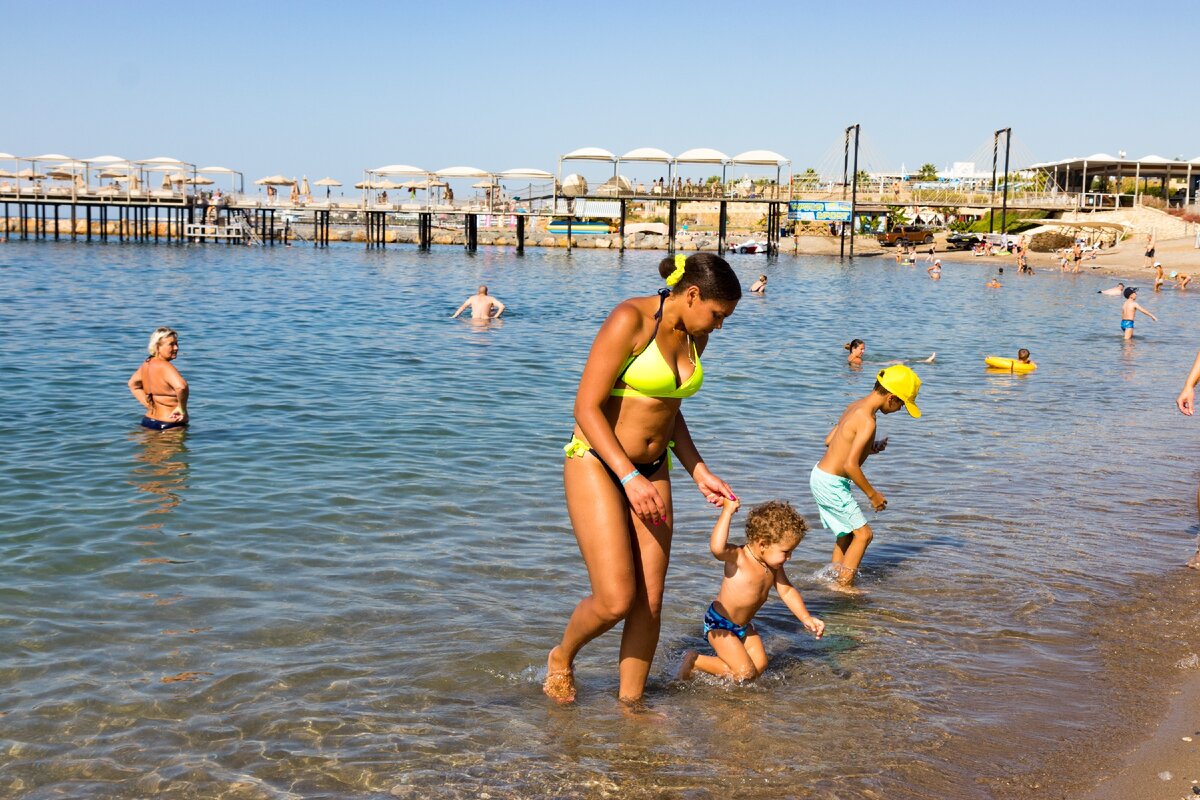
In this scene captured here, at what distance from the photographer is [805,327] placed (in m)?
26.5

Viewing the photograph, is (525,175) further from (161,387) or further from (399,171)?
(161,387)

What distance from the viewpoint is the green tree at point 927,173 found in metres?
104

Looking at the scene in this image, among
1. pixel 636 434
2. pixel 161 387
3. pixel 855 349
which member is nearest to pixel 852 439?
pixel 636 434

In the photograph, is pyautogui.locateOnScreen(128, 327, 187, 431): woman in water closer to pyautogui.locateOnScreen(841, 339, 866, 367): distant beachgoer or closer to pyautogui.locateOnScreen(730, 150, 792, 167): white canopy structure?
pyautogui.locateOnScreen(841, 339, 866, 367): distant beachgoer

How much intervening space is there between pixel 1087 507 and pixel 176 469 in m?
7.49

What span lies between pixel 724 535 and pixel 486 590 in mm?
2105

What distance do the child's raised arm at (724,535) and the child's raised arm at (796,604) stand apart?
25cm

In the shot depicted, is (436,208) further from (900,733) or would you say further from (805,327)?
(900,733)

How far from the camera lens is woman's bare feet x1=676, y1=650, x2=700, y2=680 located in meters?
5.23

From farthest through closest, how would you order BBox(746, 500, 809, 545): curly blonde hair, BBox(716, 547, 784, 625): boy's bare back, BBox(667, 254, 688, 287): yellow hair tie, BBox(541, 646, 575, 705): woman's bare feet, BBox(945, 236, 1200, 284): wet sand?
1. BBox(945, 236, 1200, 284): wet sand
2. BBox(716, 547, 784, 625): boy's bare back
3. BBox(746, 500, 809, 545): curly blonde hair
4. BBox(541, 646, 575, 705): woman's bare feet
5. BBox(667, 254, 688, 287): yellow hair tie

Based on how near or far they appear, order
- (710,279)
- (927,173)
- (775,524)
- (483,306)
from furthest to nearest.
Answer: (927,173), (483,306), (775,524), (710,279)

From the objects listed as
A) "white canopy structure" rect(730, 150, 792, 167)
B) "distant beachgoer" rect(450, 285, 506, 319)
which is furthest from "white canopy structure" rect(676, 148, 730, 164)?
"distant beachgoer" rect(450, 285, 506, 319)

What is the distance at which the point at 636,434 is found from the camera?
4.21m

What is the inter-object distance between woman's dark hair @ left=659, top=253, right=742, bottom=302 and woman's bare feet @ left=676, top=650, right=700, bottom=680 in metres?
1.99
